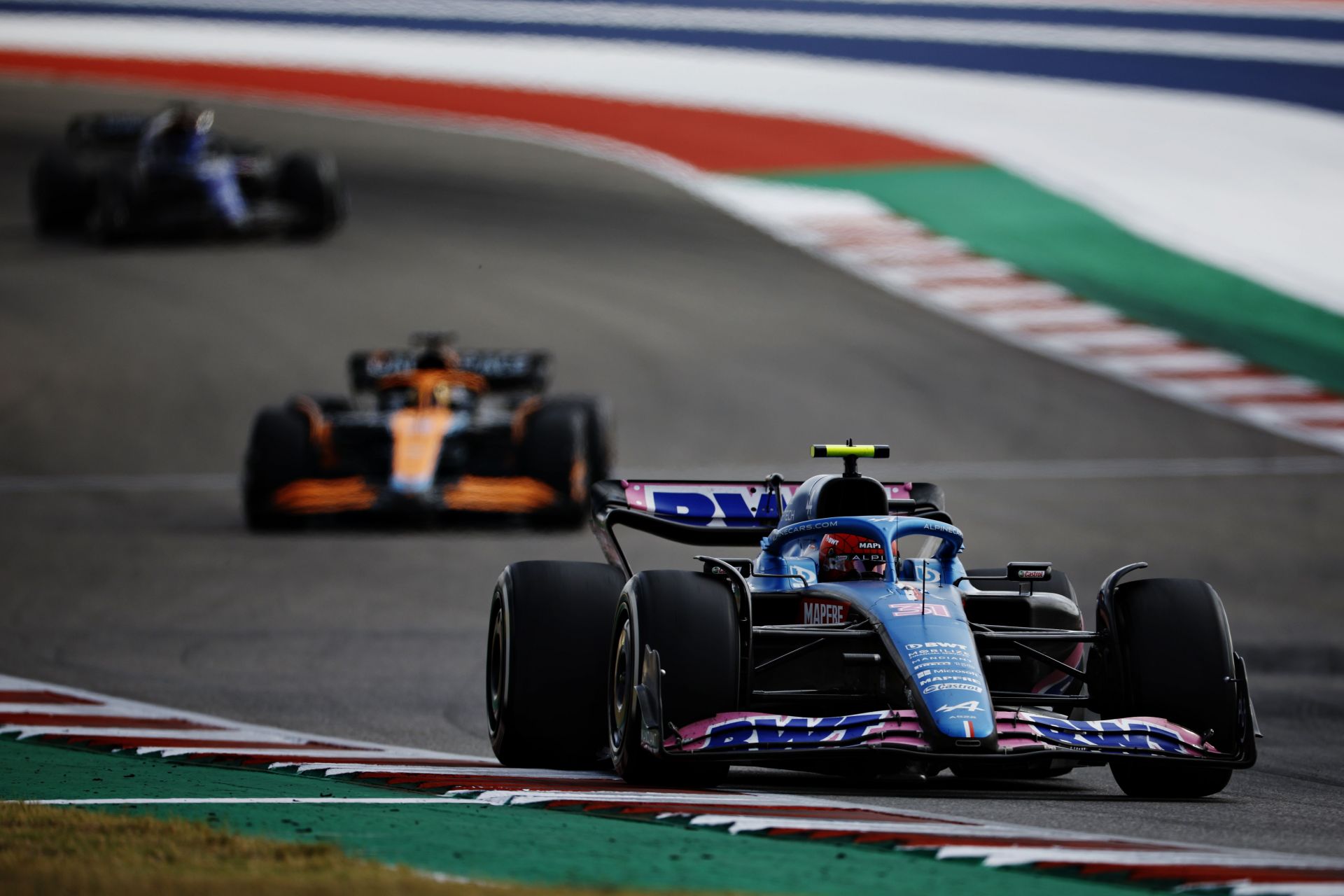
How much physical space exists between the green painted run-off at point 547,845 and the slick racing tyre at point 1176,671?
6.32ft

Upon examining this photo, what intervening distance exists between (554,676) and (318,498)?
940cm

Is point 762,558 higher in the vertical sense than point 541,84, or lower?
lower

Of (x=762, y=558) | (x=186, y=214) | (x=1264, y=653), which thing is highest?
(x=186, y=214)

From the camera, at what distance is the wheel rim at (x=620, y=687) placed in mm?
8289

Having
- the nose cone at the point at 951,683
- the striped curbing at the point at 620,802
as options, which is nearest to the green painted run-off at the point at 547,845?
the striped curbing at the point at 620,802

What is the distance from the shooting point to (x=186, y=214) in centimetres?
2878

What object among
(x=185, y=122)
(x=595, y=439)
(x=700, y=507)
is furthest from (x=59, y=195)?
(x=700, y=507)

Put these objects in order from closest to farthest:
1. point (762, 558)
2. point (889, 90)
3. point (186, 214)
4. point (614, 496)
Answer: point (762, 558) < point (614, 496) < point (186, 214) < point (889, 90)

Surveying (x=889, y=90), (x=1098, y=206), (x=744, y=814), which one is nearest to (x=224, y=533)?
(x=744, y=814)

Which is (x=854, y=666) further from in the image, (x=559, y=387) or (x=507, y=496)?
(x=559, y=387)

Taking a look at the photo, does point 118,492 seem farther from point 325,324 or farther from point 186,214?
point 186,214

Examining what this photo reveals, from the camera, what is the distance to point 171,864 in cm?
632

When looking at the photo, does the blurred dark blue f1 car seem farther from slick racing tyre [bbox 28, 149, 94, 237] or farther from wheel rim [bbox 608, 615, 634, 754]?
wheel rim [bbox 608, 615, 634, 754]

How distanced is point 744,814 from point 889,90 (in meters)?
32.9
